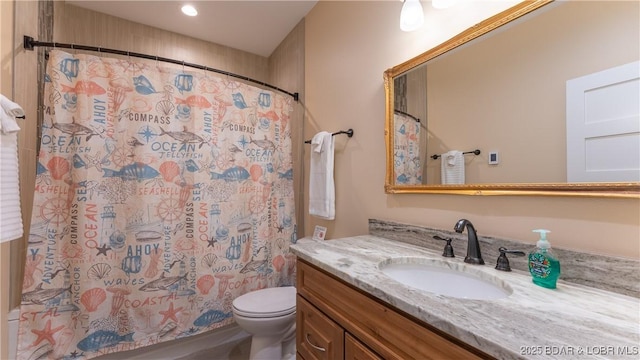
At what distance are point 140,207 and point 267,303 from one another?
96cm

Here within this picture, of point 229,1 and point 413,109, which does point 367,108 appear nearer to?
point 413,109

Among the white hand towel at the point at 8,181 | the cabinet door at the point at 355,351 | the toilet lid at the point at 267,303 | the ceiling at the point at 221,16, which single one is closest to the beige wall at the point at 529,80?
the cabinet door at the point at 355,351

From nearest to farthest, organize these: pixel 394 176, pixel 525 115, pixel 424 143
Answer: pixel 525 115, pixel 424 143, pixel 394 176

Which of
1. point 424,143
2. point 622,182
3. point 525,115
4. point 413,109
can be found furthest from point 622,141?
point 413,109

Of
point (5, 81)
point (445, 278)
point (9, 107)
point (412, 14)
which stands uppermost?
point (412, 14)

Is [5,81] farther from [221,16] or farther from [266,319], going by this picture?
[266,319]

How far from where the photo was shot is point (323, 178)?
173 centimetres

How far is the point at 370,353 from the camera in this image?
73cm

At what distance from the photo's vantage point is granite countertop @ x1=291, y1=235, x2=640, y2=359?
43 cm

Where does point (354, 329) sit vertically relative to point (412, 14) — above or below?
below

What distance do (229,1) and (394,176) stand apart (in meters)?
1.89

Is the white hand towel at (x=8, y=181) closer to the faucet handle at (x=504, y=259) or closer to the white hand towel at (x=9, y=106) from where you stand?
the white hand towel at (x=9, y=106)

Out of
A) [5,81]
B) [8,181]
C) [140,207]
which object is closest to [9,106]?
[8,181]

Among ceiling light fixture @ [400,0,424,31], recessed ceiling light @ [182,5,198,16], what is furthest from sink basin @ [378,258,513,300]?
recessed ceiling light @ [182,5,198,16]
